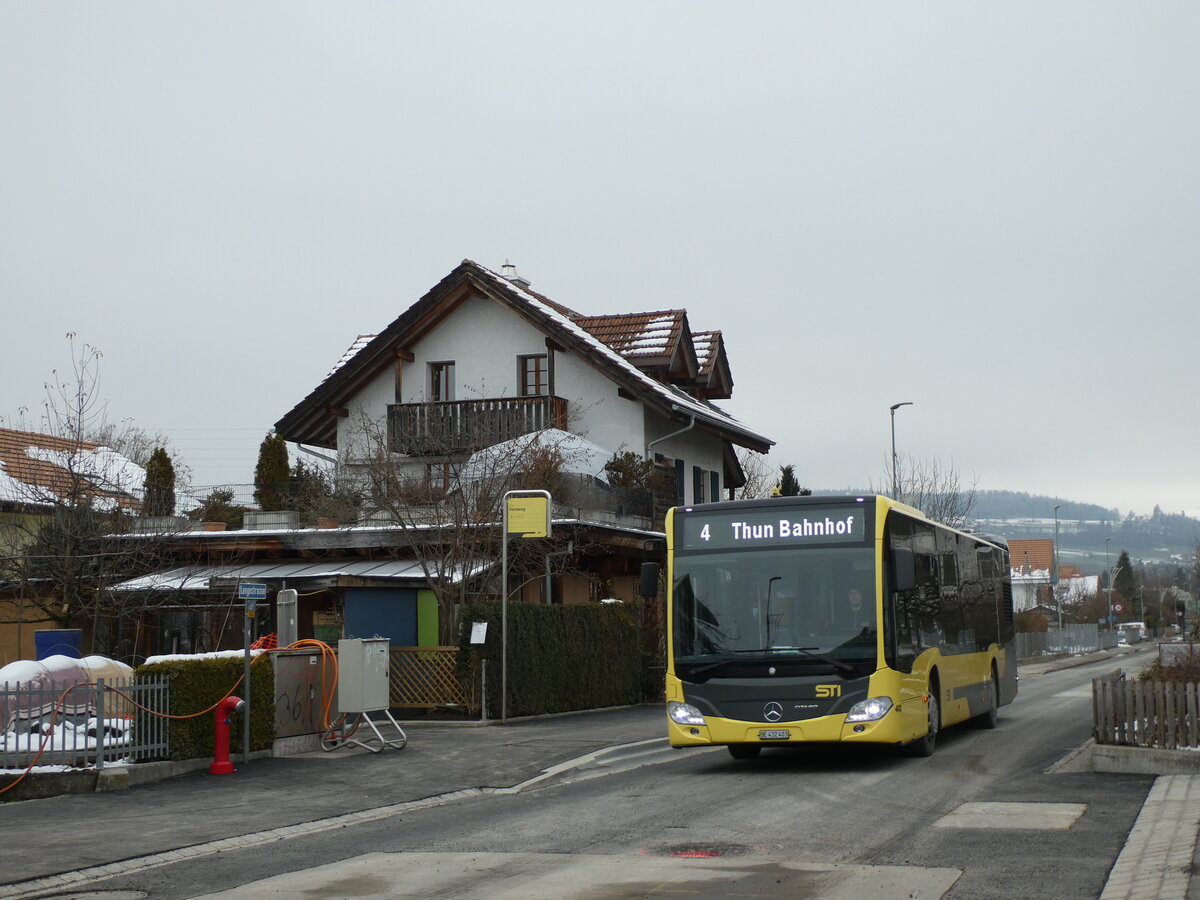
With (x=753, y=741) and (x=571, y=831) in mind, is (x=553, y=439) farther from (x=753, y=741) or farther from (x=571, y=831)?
(x=571, y=831)

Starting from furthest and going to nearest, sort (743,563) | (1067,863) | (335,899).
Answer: (743,563) → (1067,863) → (335,899)

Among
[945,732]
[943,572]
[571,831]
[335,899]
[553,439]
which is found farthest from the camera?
[553,439]

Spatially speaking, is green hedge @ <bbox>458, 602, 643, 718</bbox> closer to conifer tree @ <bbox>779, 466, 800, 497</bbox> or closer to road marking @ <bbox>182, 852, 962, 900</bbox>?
road marking @ <bbox>182, 852, 962, 900</bbox>

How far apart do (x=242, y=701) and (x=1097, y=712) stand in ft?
32.1

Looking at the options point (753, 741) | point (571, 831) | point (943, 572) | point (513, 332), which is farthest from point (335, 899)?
point (513, 332)

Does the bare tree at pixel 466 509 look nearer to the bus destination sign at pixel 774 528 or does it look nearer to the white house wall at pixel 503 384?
the white house wall at pixel 503 384

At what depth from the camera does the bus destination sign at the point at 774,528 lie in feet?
54.1

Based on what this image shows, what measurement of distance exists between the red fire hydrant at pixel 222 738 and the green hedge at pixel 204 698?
20 centimetres

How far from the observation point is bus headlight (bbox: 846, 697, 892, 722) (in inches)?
615

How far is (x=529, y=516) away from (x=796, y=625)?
856 cm

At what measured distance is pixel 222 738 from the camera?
1695cm

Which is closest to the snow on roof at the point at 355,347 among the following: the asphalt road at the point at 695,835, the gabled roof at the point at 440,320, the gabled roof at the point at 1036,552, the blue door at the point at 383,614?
the gabled roof at the point at 440,320

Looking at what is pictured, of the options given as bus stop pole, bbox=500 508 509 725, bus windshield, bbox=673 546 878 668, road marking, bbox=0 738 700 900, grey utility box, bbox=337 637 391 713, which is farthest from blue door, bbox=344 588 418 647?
bus windshield, bbox=673 546 878 668

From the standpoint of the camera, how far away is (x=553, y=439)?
33312 millimetres
